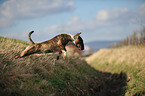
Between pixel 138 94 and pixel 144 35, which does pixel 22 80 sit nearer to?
pixel 138 94

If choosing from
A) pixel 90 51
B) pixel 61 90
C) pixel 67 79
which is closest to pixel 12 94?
pixel 61 90

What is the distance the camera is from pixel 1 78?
3.95 metres

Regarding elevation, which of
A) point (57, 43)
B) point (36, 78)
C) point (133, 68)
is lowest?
point (133, 68)

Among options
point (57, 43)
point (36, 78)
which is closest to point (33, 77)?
point (36, 78)

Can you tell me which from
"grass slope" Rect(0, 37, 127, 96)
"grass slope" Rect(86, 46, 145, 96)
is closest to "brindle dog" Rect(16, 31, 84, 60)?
"grass slope" Rect(0, 37, 127, 96)

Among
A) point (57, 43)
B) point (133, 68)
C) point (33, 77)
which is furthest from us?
point (133, 68)

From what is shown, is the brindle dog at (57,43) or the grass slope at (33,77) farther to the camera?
the grass slope at (33,77)

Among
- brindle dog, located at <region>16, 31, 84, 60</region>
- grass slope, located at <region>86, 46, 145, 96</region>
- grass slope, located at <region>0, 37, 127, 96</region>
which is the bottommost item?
grass slope, located at <region>86, 46, 145, 96</region>

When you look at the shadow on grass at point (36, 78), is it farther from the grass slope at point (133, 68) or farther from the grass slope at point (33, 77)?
the grass slope at point (133, 68)

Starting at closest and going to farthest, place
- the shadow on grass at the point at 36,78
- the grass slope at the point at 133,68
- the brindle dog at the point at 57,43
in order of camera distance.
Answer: the brindle dog at the point at 57,43
the shadow on grass at the point at 36,78
the grass slope at the point at 133,68

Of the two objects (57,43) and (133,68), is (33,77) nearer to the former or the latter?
(57,43)

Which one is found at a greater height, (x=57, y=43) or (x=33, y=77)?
(x=57, y=43)

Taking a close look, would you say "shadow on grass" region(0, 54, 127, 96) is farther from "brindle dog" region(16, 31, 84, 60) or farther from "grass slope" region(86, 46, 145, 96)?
"grass slope" region(86, 46, 145, 96)

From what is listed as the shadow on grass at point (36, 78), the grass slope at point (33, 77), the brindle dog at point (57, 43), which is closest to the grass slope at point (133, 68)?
the grass slope at point (33, 77)
